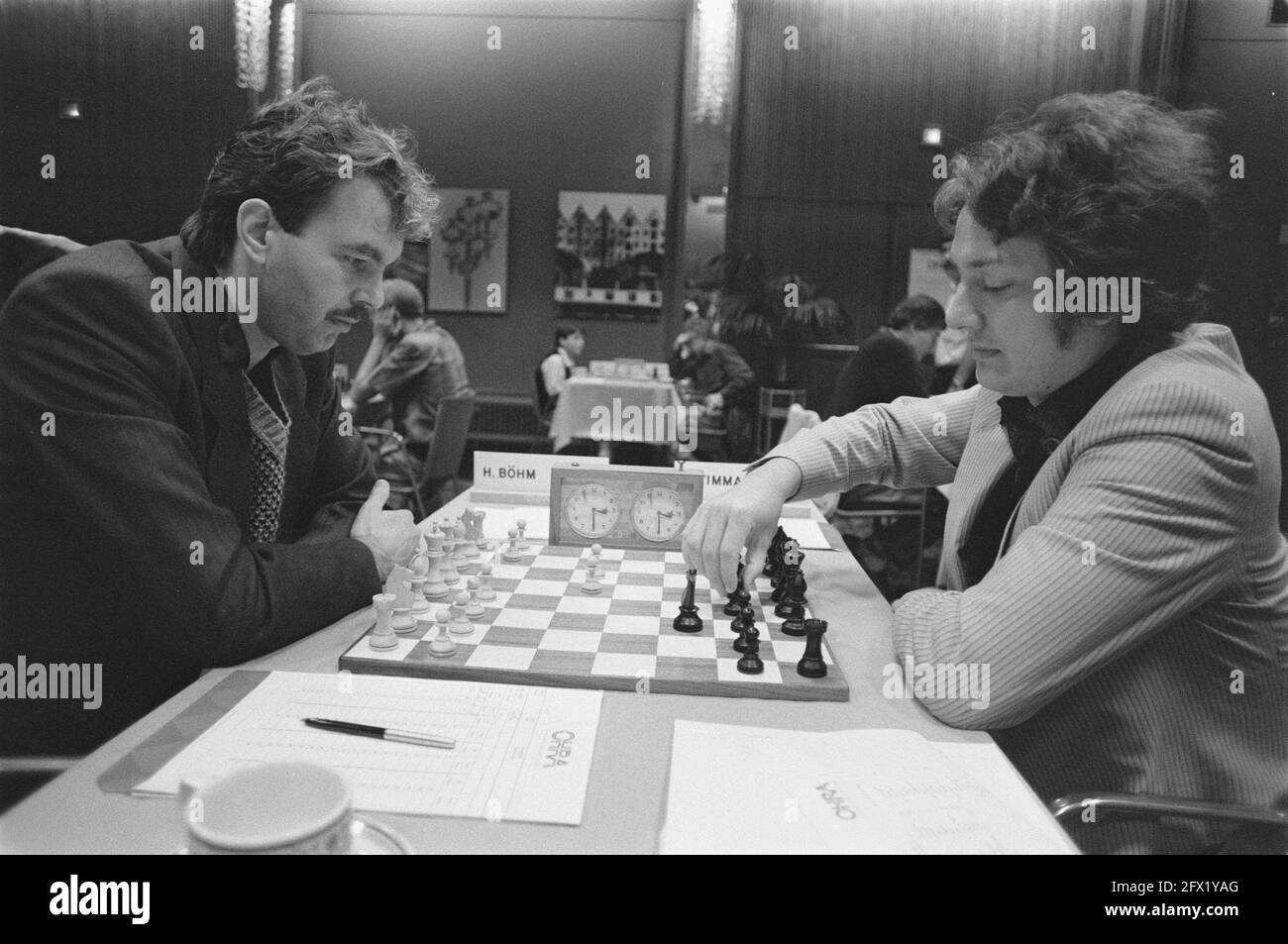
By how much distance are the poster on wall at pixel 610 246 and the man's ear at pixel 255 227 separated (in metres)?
5.79

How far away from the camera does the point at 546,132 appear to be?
701 cm

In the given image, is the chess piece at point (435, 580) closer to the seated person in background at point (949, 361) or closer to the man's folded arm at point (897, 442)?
the man's folded arm at point (897, 442)

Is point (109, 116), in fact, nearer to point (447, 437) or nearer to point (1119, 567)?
point (447, 437)

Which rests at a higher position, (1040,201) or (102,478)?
(1040,201)

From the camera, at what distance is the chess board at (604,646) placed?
108cm

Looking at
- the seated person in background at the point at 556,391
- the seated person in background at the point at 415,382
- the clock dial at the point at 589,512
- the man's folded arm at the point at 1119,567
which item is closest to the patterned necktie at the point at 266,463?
the clock dial at the point at 589,512

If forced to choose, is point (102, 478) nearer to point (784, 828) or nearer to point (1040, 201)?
point (784, 828)

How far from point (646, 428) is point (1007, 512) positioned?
4.01 meters

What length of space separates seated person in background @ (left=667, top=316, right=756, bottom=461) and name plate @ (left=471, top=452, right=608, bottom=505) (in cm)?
333

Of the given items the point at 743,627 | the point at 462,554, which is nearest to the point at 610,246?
the point at 462,554

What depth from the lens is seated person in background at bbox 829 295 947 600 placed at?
11.7 ft

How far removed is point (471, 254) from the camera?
7160 millimetres

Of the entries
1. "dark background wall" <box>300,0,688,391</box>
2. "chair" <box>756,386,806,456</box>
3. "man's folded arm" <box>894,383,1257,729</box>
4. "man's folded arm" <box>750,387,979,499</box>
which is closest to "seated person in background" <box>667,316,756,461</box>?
"chair" <box>756,386,806,456</box>
